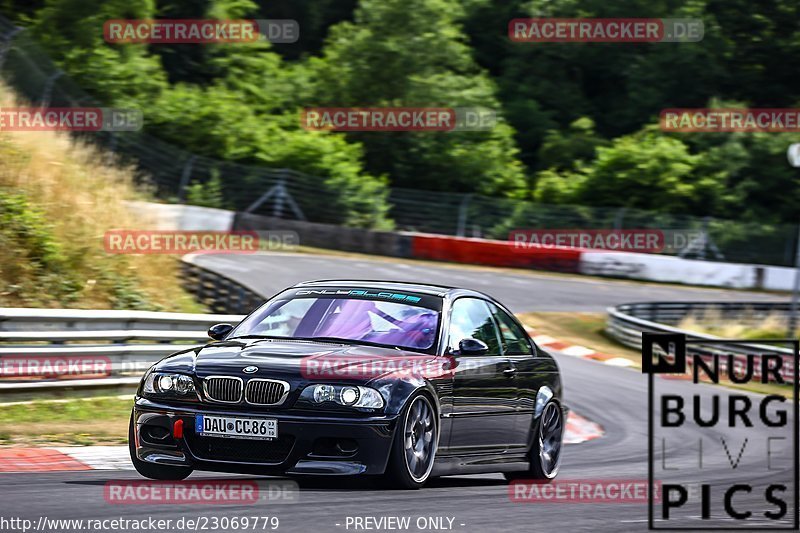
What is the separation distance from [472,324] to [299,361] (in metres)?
1.81

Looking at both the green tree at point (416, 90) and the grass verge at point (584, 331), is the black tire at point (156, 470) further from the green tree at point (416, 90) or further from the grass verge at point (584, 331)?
Answer: the green tree at point (416, 90)

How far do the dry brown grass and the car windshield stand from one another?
6.44 m

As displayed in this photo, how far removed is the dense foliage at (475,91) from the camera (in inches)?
1540

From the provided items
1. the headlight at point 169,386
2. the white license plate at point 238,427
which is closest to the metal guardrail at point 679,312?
the headlight at point 169,386

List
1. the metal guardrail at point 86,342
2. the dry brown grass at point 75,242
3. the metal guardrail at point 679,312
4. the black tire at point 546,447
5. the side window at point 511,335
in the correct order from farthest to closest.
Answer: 1. the metal guardrail at point 679,312
2. the dry brown grass at point 75,242
3. the metal guardrail at point 86,342
4. the black tire at point 546,447
5. the side window at point 511,335

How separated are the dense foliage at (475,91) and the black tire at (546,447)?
23.5 meters

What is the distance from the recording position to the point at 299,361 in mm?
7301

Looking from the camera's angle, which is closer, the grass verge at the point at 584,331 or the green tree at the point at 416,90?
the grass verge at the point at 584,331

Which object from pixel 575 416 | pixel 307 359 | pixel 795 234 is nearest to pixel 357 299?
pixel 307 359

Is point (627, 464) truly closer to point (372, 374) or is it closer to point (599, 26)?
point (372, 374)

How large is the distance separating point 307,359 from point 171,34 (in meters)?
39.3

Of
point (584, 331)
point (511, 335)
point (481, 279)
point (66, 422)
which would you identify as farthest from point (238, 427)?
point (481, 279)

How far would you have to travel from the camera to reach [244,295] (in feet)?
59.2

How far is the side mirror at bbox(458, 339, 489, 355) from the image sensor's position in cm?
815
